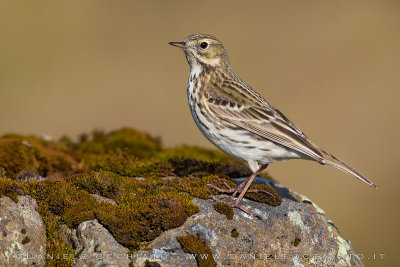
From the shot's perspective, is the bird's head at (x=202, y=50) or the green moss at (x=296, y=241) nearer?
the green moss at (x=296, y=241)

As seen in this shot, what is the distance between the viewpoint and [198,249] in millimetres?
6938

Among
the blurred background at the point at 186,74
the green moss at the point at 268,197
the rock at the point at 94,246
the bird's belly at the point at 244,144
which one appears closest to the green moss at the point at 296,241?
the green moss at the point at 268,197

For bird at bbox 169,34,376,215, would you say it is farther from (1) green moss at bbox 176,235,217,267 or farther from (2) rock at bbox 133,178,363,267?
(1) green moss at bbox 176,235,217,267

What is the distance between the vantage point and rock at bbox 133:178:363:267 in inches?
273

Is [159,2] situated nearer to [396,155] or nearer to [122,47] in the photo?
[122,47]

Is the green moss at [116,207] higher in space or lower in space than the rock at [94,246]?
higher

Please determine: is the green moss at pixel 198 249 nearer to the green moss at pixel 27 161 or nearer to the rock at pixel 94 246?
the rock at pixel 94 246

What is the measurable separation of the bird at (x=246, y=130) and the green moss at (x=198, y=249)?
1242 mm

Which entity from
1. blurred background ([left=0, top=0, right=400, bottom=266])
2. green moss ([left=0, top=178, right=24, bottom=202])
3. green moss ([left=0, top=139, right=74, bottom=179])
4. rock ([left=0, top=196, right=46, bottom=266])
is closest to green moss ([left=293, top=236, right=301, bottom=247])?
rock ([left=0, top=196, right=46, bottom=266])

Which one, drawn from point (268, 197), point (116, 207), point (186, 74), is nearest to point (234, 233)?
point (268, 197)

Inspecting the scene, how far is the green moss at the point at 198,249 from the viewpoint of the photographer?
6871 millimetres

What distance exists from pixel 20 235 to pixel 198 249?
220cm

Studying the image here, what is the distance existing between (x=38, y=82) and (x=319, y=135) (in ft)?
40.0

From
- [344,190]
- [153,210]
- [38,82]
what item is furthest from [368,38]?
[153,210]
